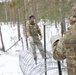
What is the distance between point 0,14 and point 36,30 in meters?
44.3

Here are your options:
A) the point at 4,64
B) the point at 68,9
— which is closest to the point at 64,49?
the point at 4,64

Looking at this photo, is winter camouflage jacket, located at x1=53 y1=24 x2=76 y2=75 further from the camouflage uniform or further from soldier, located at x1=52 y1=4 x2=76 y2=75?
the camouflage uniform

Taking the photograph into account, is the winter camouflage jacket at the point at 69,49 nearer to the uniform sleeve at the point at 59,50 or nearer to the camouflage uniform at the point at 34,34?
the uniform sleeve at the point at 59,50

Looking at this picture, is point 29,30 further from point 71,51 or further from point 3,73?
point 71,51

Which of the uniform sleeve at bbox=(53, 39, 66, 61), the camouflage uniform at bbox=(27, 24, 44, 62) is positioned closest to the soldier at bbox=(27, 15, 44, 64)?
the camouflage uniform at bbox=(27, 24, 44, 62)

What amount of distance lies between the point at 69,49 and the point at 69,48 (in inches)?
0.4

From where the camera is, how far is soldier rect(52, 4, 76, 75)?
2.40 metres

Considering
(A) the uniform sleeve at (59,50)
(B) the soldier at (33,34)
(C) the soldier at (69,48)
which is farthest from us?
(B) the soldier at (33,34)

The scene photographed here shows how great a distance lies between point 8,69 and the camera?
8633 mm

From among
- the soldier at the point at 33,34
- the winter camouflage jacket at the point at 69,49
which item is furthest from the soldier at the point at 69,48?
the soldier at the point at 33,34

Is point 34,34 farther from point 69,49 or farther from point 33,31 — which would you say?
point 69,49

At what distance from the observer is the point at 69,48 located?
2447mm

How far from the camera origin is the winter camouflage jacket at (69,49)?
2.41 metres

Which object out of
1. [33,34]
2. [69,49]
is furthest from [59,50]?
[33,34]
